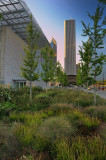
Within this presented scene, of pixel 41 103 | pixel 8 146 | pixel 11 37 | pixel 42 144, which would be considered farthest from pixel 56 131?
pixel 11 37

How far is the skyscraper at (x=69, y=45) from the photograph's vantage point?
Result: 169m

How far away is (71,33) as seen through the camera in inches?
7160

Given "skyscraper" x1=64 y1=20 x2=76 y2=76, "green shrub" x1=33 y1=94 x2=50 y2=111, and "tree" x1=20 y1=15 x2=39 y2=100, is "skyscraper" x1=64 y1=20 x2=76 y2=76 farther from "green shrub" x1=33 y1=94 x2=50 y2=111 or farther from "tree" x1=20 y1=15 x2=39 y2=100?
"green shrub" x1=33 y1=94 x2=50 y2=111

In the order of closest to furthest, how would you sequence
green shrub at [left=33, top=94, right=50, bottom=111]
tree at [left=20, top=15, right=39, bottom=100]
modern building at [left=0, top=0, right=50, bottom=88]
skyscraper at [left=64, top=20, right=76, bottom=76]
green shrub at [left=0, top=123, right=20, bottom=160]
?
green shrub at [left=0, top=123, right=20, bottom=160]
green shrub at [left=33, top=94, right=50, bottom=111]
tree at [left=20, top=15, right=39, bottom=100]
modern building at [left=0, top=0, right=50, bottom=88]
skyscraper at [left=64, top=20, right=76, bottom=76]

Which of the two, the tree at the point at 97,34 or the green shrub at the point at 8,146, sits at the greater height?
the tree at the point at 97,34

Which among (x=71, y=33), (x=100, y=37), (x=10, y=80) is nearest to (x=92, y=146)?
(x=100, y=37)

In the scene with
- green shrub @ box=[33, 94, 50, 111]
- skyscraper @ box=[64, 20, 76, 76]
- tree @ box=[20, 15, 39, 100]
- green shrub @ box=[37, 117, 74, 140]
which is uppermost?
skyscraper @ box=[64, 20, 76, 76]

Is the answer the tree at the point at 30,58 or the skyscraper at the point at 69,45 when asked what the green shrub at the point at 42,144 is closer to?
the tree at the point at 30,58

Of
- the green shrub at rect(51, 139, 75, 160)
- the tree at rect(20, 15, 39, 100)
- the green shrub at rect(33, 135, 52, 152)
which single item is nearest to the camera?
the green shrub at rect(51, 139, 75, 160)

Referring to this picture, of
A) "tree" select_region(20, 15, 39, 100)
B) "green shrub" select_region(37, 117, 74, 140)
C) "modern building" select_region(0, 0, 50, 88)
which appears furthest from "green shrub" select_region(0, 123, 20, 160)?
"modern building" select_region(0, 0, 50, 88)

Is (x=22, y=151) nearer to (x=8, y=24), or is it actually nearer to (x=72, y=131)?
(x=72, y=131)

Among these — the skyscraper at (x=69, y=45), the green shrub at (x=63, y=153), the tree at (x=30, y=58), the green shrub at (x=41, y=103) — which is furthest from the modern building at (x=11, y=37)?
the skyscraper at (x=69, y=45)

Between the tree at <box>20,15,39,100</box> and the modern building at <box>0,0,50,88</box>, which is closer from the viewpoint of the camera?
the tree at <box>20,15,39,100</box>

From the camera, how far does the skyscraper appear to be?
169413 millimetres
